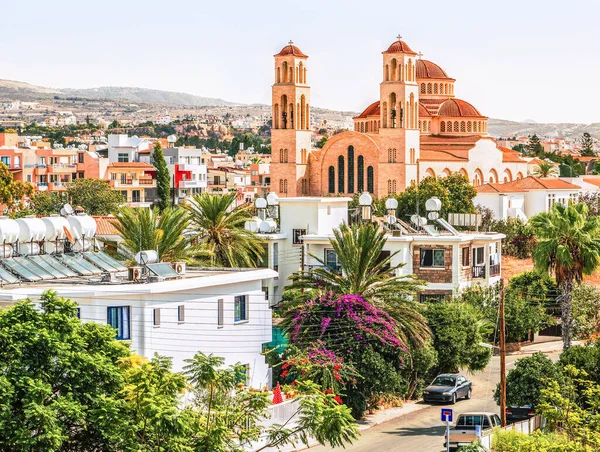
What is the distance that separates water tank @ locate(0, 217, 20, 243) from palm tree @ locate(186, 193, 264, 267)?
444 inches

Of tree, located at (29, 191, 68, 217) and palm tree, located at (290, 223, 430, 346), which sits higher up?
tree, located at (29, 191, 68, 217)


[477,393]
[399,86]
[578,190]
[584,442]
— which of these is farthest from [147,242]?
[399,86]

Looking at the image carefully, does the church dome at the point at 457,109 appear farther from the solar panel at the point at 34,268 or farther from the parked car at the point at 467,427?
the solar panel at the point at 34,268

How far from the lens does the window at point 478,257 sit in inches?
1683

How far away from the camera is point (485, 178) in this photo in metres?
102

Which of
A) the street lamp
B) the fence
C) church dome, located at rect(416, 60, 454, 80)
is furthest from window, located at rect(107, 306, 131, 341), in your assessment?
church dome, located at rect(416, 60, 454, 80)

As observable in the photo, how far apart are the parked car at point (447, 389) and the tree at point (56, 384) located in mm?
13415

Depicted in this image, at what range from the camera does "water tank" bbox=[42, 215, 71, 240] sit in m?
29.8

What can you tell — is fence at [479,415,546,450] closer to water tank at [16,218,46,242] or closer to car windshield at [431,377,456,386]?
car windshield at [431,377,456,386]

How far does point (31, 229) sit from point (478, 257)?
60.0 feet

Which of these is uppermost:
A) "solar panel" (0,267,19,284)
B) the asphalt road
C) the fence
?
"solar panel" (0,267,19,284)

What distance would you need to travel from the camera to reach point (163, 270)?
29.2m

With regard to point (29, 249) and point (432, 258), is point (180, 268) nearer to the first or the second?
point (29, 249)

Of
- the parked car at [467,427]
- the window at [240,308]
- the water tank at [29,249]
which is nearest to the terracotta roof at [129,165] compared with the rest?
the water tank at [29,249]
